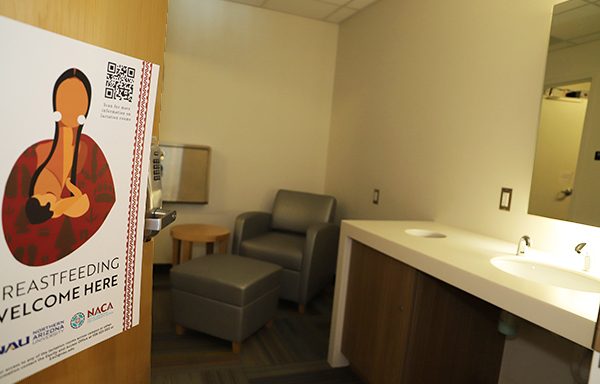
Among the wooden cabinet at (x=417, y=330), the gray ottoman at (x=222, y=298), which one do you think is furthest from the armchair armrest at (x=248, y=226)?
the wooden cabinet at (x=417, y=330)

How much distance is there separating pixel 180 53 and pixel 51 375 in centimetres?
309

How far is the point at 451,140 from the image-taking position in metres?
2.30

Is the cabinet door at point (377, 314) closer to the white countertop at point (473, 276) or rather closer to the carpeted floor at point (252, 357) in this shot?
the white countertop at point (473, 276)

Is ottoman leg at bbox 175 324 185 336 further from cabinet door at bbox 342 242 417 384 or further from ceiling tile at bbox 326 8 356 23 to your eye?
ceiling tile at bbox 326 8 356 23

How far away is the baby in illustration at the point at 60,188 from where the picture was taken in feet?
2.04

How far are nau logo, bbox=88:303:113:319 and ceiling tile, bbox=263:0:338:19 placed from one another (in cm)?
320

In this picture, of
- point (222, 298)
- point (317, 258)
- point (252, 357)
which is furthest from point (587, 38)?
point (252, 357)

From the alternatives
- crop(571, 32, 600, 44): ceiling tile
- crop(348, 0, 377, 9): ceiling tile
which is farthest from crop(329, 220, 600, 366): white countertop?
crop(348, 0, 377, 9): ceiling tile

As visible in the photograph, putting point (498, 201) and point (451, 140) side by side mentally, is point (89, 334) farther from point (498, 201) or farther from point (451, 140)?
point (451, 140)

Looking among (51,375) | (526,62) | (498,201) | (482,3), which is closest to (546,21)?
(526,62)

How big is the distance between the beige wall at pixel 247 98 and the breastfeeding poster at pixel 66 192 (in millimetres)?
2768

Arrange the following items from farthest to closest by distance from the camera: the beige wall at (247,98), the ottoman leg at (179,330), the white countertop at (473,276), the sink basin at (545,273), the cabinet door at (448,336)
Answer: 1. the beige wall at (247,98)
2. the ottoman leg at (179,330)
3. the cabinet door at (448,336)
4. the sink basin at (545,273)
5. the white countertop at (473,276)

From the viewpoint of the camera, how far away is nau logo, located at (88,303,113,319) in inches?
30.1

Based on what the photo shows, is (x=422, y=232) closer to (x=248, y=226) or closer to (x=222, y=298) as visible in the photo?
(x=222, y=298)
